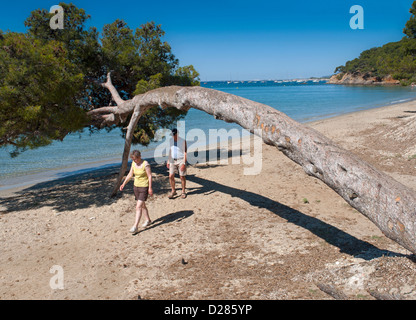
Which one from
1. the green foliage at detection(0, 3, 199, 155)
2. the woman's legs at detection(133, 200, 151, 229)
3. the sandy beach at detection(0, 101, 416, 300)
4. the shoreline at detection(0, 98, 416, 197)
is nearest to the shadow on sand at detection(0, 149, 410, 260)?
the sandy beach at detection(0, 101, 416, 300)

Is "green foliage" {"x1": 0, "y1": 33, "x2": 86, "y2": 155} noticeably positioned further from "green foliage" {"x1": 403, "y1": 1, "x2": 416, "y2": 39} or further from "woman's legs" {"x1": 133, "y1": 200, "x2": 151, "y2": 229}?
"green foliage" {"x1": 403, "y1": 1, "x2": 416, "y2": 39}

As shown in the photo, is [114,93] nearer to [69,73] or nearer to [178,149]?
[69,73]

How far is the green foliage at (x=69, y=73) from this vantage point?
618 cm

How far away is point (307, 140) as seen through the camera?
3445mm

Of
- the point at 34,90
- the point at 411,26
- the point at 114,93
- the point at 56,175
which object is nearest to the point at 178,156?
the point at 114,93

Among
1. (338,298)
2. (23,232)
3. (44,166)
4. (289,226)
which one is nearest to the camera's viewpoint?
(338,298)

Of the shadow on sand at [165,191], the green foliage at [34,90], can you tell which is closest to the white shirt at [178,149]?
the shadow on sand at [165,191]

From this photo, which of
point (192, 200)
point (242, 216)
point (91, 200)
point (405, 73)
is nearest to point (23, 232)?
point (91, 200)

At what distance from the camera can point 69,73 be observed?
6910 millimetres

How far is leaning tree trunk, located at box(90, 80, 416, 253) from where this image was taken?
107 inches

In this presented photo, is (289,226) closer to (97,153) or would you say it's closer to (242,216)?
(242,216)

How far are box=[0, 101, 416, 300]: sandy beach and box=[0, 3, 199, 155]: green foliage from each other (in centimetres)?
215

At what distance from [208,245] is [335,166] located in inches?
118
